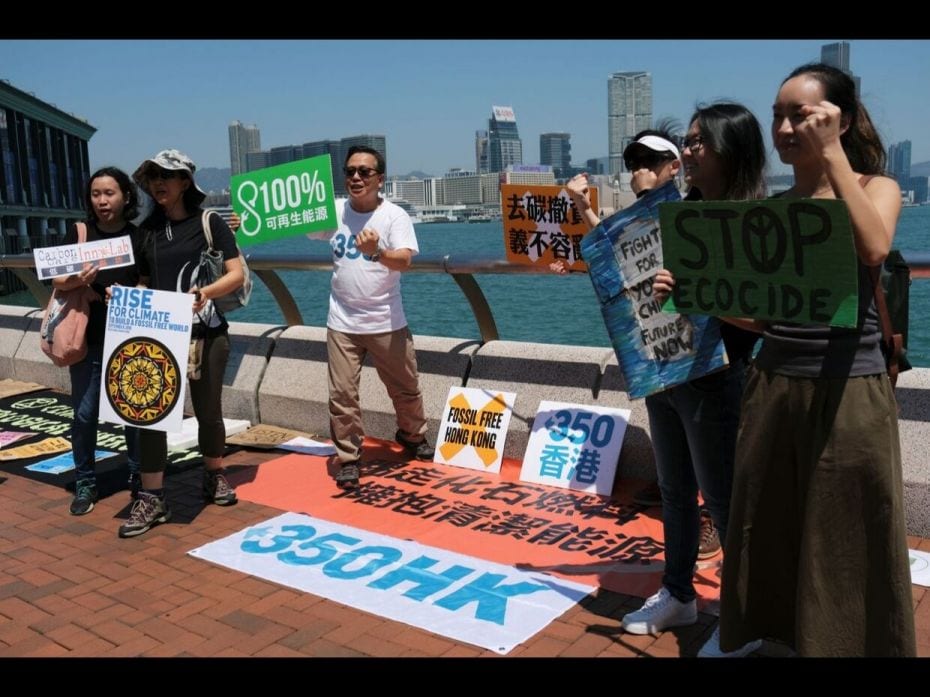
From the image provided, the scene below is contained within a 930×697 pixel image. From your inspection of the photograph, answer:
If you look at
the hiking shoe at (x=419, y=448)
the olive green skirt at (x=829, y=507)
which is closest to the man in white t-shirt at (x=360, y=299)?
the hiking shoe at (x=419, y=448)

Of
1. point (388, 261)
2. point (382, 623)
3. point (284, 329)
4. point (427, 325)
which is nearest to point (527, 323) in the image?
point (427, 325)

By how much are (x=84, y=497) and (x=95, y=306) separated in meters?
1.15

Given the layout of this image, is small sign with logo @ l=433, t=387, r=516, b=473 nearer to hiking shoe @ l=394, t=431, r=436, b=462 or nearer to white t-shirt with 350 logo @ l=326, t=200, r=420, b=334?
hiking shoe @ l=394, t=431, r=436, b=462

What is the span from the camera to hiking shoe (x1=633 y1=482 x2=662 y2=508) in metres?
5.00

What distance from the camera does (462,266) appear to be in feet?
19.4

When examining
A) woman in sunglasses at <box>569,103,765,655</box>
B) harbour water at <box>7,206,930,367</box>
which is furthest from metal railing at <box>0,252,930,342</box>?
harbour water at <box>7,206,930,367</box>

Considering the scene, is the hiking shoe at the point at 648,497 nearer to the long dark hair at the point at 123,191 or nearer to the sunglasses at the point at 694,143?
the sunglasses at the point at 694,143

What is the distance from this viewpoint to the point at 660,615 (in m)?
3.55

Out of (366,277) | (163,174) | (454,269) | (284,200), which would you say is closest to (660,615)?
(366,277)

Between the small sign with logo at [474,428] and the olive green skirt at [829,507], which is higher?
the olive green skirt at [829,507]

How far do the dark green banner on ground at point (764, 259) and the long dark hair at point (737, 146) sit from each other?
0.39 meters

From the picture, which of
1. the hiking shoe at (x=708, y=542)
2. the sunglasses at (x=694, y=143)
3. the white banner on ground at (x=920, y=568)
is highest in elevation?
the sunglasses at (x=694, y=143)

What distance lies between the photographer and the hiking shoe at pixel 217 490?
17.6 feet

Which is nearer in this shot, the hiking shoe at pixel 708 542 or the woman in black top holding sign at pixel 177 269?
the hiking shoe at pixel 708 542
